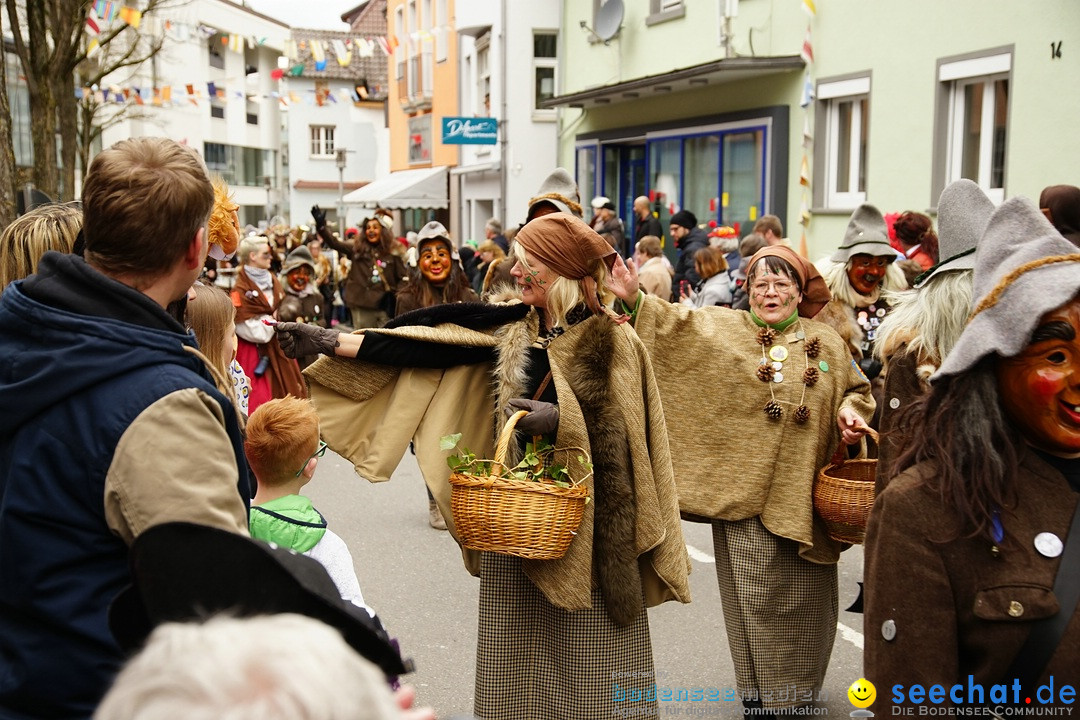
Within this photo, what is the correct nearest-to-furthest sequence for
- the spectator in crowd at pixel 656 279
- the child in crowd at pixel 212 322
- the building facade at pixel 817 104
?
the child in crowd at pixel 212 322 → the spectator in crowd at pixel 656 279 → the building facade at pixel 817 104

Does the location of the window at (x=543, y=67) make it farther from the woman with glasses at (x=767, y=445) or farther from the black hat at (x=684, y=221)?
the woman with glasses at (x=767, y=445)

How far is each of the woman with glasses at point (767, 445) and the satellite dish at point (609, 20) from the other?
16.7m

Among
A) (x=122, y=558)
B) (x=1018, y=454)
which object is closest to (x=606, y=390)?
(x=1018, y=454)

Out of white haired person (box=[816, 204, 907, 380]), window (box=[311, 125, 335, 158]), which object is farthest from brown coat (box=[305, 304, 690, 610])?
window (box=[311, 125, 335, 158])

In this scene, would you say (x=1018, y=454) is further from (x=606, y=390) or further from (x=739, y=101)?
(x=739, y=101)

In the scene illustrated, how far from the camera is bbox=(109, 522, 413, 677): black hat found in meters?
1.54

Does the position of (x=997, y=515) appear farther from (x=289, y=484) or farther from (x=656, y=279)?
(x=656, y=279)

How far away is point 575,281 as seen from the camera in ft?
13.4

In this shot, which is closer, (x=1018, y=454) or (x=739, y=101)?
(x=1018, y=454)

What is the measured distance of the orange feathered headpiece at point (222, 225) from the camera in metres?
3.99

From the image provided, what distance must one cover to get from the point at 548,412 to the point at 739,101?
14.4 meters

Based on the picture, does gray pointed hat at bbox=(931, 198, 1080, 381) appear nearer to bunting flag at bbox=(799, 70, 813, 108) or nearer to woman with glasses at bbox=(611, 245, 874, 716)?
woman with glasses at bbox=(611, 245, 874, 716)

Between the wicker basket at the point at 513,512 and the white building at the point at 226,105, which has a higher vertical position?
the white building at the point at 226,105

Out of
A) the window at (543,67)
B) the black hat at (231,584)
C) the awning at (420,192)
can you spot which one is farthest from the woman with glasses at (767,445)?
the awning at (420,192)
